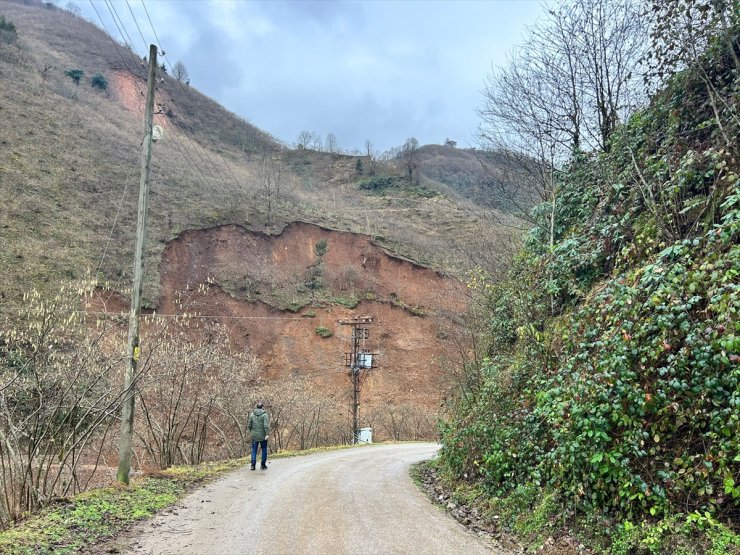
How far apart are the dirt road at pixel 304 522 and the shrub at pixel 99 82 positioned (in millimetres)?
71342

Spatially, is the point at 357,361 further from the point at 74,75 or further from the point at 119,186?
the point at 74,75

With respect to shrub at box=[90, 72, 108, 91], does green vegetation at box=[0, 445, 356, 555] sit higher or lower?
lower

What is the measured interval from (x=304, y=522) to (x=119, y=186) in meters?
38.5

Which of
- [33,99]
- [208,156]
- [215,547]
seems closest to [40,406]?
[215,547]

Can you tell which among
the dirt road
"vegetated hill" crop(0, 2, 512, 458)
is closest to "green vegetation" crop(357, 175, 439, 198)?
"vegetated hill" crop(0, 2, 512, 458)

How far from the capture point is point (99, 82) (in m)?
67.6

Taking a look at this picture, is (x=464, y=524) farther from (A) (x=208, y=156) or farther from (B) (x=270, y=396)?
(A) (x=208, y=156)

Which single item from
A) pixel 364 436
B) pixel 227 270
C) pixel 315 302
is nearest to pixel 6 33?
pixel 227 270

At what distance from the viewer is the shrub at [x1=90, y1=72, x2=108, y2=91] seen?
67.2 meters

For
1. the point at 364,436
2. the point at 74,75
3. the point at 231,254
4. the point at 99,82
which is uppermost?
the point at 99,82

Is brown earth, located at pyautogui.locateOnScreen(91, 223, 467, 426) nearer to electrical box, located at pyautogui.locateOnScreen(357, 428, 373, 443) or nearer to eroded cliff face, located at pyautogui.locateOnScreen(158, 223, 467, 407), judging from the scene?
eroded cliff face, located at pyautogui.locateOnScreen(158, 223, 467, 407)

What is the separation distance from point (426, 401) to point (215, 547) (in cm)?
3222

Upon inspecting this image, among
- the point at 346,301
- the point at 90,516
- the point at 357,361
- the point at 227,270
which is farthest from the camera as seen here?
the point at 346,301

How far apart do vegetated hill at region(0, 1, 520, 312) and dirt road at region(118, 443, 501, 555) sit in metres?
8.06
